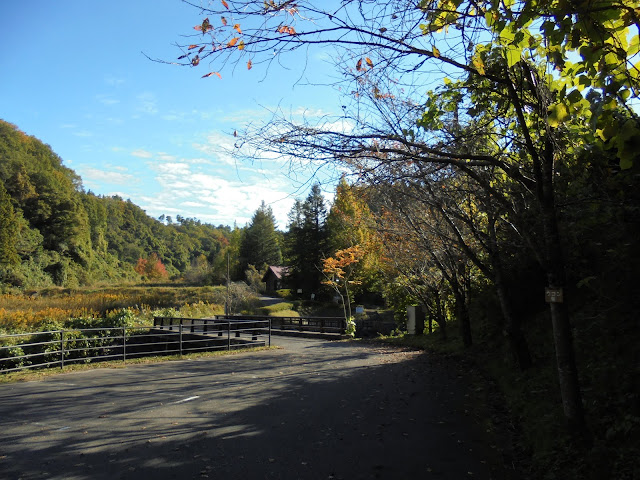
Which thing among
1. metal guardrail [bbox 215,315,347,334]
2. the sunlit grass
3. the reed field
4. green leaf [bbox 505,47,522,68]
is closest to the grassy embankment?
green leaf [bbox 505,47,522,68]

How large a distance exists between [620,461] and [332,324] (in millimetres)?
23628

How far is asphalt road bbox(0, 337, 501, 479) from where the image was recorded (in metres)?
4.85


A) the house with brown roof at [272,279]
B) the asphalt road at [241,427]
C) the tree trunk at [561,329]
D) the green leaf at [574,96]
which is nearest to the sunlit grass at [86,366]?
the asphalt road at [241,427]

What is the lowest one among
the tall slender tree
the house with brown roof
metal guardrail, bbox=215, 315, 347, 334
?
metal guardrail, bbox=215, 315, 347, 334

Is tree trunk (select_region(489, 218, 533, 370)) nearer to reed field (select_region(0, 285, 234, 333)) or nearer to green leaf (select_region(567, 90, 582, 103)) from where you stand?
green leaf (select_region(567, 90, 582, 103))

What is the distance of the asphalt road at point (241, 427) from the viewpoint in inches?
191

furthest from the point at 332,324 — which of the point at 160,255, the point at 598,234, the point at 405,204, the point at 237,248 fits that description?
the point at 160,255

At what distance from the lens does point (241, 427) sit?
6.46 m

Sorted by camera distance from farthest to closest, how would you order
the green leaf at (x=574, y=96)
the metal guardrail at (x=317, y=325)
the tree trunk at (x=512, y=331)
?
the metal guardrail at (x=317, y=325), the tree trunk at (x=512, y=331), the green leaf at (x=574, y=96)

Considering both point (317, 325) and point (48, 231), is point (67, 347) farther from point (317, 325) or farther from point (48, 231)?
point (48, 231)

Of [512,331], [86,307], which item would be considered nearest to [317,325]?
[86,307]

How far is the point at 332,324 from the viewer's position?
27.5m

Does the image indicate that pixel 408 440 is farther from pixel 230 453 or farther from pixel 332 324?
pixel 332 324

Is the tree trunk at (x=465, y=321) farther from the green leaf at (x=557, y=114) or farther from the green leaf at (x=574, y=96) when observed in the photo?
the green leaf at (x=574, y=96)
